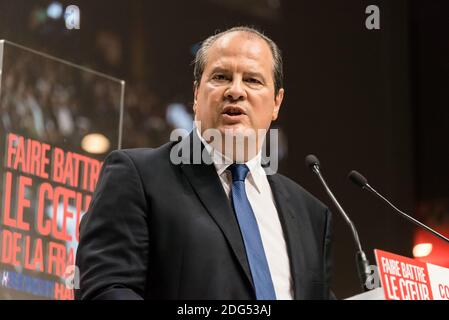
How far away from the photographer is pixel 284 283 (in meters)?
1.80

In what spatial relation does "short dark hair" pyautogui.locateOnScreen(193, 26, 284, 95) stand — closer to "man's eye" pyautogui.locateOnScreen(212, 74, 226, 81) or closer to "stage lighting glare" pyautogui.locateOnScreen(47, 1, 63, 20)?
"man's eye" pyautogui.locateOnScreen(212, 74, 226, 81)

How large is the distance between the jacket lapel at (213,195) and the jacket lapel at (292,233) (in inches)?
6.4

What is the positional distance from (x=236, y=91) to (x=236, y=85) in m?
0.02

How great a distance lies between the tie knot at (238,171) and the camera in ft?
6.27

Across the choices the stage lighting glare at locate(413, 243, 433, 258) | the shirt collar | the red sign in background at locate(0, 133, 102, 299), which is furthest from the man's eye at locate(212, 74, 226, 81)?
the stage lighting glare at locate(413, 243, 433, 258)

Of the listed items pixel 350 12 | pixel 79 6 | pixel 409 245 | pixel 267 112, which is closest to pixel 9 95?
pixel 79 6

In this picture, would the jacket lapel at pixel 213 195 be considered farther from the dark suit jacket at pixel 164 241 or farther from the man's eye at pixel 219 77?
the man's eye at pixel 219 77

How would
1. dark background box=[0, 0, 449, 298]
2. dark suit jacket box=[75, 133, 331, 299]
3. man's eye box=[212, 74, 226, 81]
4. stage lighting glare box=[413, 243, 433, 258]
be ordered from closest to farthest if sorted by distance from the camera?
dark suit jacket box=[75, 133, 331, 299] → man's eye box=[212, 74, 226, 81] → dark background box=[0, 0, 449, 298] → stage lighting glare box=[413, 243, 433, 258]

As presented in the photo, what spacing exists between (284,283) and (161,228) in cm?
32

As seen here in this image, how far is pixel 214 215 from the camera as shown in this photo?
176 centimetres

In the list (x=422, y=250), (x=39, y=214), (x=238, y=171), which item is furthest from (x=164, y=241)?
(x=422, y=250)

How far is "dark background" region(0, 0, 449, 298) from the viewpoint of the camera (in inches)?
158

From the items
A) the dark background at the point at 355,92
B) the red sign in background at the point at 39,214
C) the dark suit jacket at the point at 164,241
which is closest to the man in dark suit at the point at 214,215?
the dark suit jacket at the point at 164,241

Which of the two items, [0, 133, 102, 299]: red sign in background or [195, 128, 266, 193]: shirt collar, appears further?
[0, 133, 102, 299]: red sign in background
